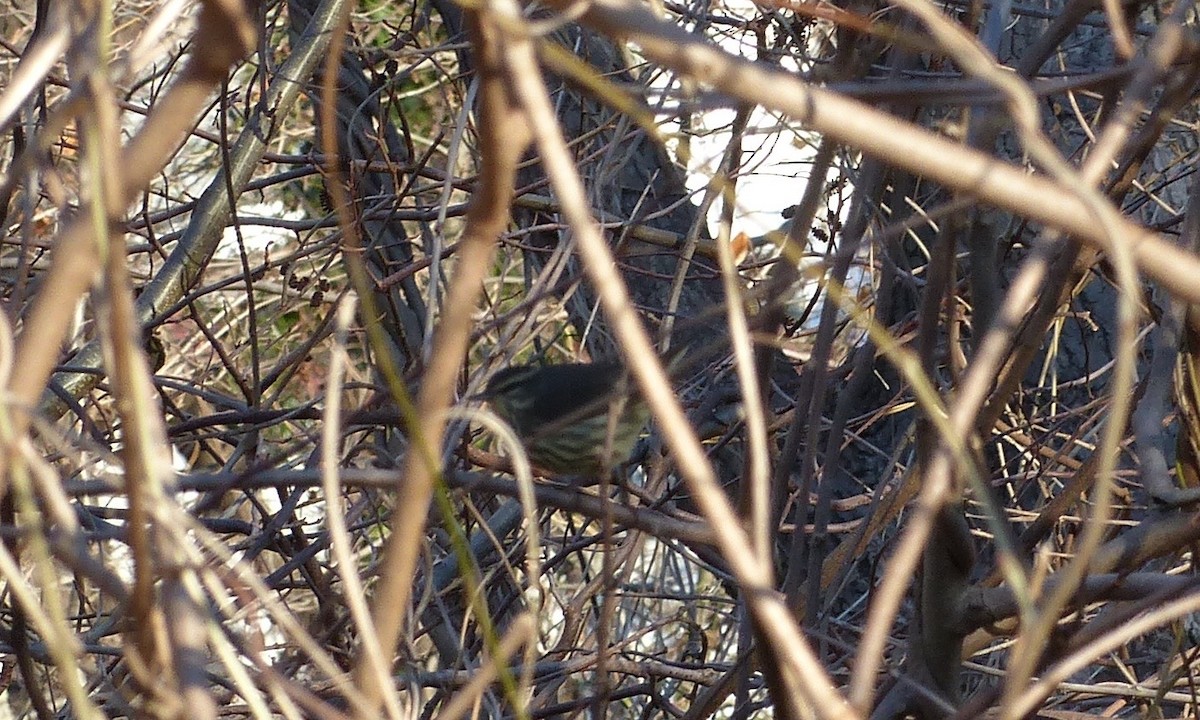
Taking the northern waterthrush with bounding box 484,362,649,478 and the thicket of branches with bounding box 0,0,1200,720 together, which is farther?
the northern waterthrush with bounding box 484,362,649,478

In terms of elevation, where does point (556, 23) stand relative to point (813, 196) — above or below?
below

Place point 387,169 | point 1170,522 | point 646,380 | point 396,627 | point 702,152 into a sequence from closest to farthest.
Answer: point 646,380
point 396,627
point 1170,522
point 387,169
point 702,152

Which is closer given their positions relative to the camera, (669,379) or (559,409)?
(669,379)

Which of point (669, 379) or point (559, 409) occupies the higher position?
point (559, 409)

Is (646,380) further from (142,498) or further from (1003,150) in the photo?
(1003,150)

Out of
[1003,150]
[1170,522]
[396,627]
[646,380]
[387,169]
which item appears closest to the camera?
[646,380]

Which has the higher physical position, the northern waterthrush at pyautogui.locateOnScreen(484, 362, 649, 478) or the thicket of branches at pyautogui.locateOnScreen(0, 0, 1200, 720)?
the northern waterthrush at pyautogui.locateOnScreen(484, 362, 649, 478)

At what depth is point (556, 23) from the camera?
90 cm

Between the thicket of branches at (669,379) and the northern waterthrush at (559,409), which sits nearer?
the thicket of branches at (669,379)

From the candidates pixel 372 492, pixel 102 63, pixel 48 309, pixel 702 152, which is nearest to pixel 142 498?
pixel 48 309

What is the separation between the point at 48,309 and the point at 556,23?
0.41 meters

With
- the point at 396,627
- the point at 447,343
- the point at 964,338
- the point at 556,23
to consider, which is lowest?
the point at 396,627

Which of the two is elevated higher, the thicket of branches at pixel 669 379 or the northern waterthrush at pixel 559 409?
the northern waterthrush at pixel 559 409

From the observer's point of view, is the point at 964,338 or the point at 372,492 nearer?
the point at 372,492
